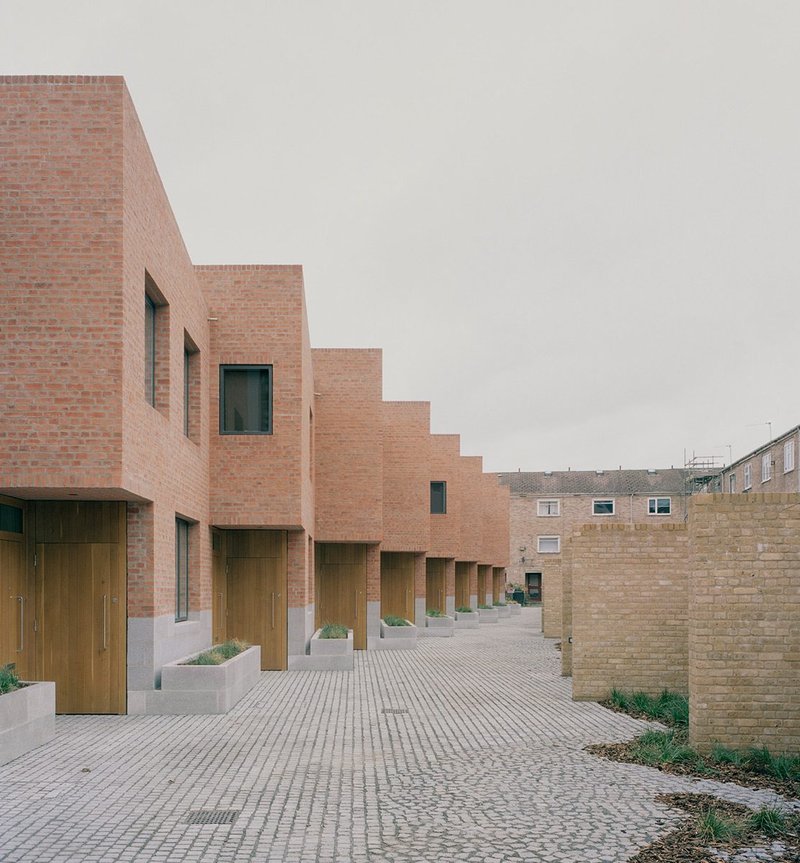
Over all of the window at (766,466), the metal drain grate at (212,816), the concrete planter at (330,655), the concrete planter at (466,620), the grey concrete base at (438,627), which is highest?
the window at (766,466)

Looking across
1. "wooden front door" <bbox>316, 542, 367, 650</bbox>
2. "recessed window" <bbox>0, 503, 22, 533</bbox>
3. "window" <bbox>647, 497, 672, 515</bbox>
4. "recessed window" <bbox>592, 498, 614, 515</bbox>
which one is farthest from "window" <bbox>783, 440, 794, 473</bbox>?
"recessed window" <bbox>0, 503, 22, 533</bbox>

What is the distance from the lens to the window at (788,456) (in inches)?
1532

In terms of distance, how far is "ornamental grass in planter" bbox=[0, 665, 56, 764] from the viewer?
9.95m

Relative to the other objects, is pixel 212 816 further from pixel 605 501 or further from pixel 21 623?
pixel 605 501

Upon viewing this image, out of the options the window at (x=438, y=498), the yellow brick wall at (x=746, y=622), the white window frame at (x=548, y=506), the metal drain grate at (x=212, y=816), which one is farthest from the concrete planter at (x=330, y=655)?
the white window frame at (x=548, y=506)

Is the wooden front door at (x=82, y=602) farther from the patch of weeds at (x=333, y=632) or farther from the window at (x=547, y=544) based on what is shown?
the window at (x=547, y=544)

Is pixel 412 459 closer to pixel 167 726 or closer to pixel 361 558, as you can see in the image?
pixel 361 558

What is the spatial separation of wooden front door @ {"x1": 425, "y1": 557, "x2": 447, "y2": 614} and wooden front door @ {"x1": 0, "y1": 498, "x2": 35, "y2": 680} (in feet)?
89.9

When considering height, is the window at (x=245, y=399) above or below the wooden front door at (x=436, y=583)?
above

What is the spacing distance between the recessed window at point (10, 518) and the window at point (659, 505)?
200 ft

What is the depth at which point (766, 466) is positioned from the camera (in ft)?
143

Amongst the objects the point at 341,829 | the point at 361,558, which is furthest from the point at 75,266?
the point at 361,558

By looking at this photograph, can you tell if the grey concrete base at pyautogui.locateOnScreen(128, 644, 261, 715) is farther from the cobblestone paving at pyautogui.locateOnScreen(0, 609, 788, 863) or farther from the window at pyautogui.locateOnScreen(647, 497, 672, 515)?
the window at pyautogui.locateOnScreen(647, 497, 672, 515)

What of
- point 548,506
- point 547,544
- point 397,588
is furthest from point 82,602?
point 548,506
